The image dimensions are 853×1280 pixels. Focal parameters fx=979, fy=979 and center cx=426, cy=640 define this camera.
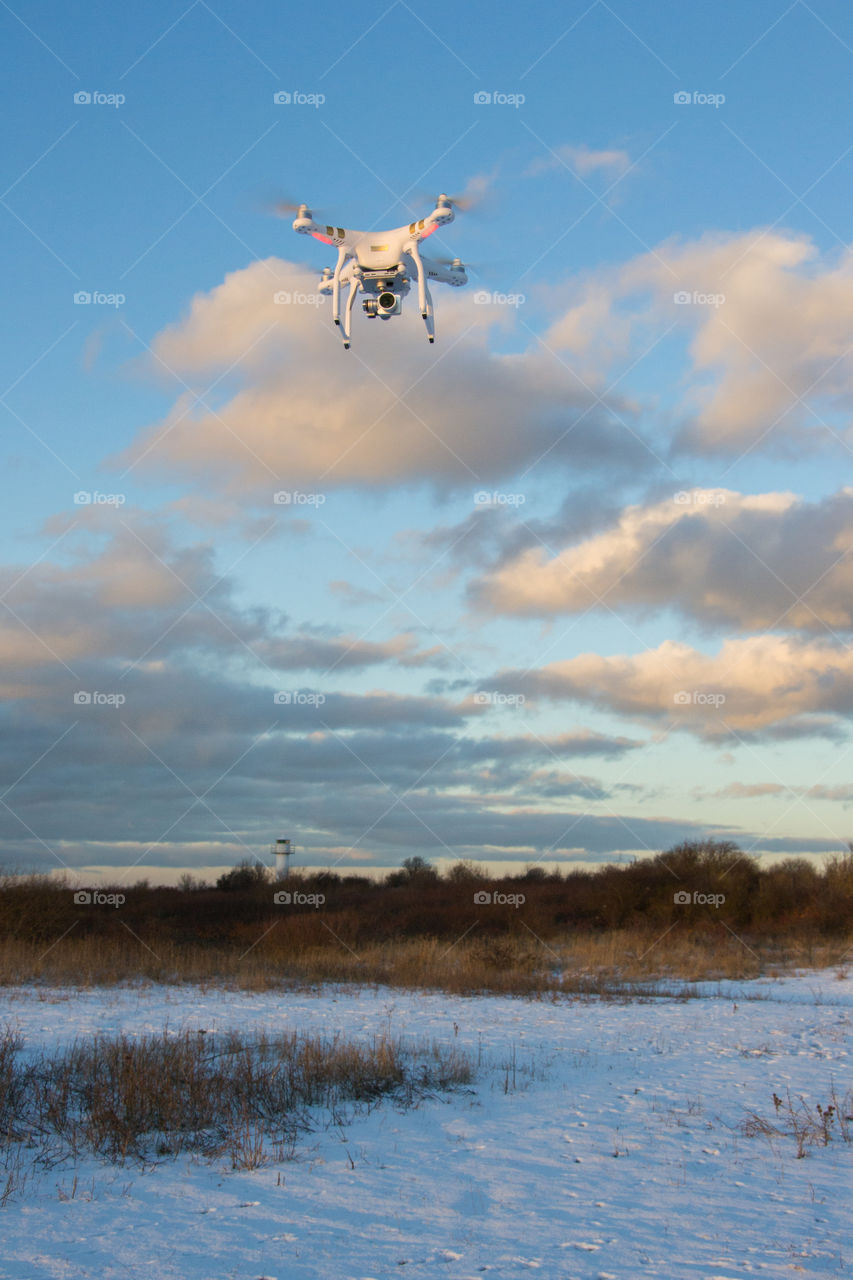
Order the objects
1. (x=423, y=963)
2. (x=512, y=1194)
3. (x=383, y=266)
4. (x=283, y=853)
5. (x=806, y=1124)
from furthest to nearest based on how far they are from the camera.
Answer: (x=283, y=853) < (x=423, y=963) < (x=383, y=266) < (x=806, y=1124) < (x=512, y=1194)

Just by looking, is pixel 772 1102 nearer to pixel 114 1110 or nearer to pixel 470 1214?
pixel 470 1214

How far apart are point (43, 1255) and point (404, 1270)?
86.9 inches

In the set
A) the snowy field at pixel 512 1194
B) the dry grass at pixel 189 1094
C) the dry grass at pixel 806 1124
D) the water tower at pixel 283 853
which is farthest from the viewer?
the water tower at pixel 283 853

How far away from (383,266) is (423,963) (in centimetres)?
1601

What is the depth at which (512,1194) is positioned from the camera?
23.8 ft

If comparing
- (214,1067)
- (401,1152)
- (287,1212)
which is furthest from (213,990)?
(287,1212)

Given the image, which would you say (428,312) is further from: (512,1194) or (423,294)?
(512,1194)

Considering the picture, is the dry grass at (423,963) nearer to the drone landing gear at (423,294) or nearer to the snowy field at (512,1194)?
the snowy field at (512,1194)

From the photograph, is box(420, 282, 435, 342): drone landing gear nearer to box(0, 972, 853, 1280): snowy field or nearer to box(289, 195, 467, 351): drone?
box(289, 195, 467, 351): drone

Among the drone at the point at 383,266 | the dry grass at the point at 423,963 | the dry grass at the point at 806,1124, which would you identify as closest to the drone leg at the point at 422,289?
the drone at the point at 383,266

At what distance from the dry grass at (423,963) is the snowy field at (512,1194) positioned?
8107 mm

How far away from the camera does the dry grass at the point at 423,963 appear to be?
69.5ft

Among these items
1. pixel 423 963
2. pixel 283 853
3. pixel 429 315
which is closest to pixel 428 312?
pixel 429 315

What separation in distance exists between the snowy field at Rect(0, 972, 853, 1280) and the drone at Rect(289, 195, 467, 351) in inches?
431
